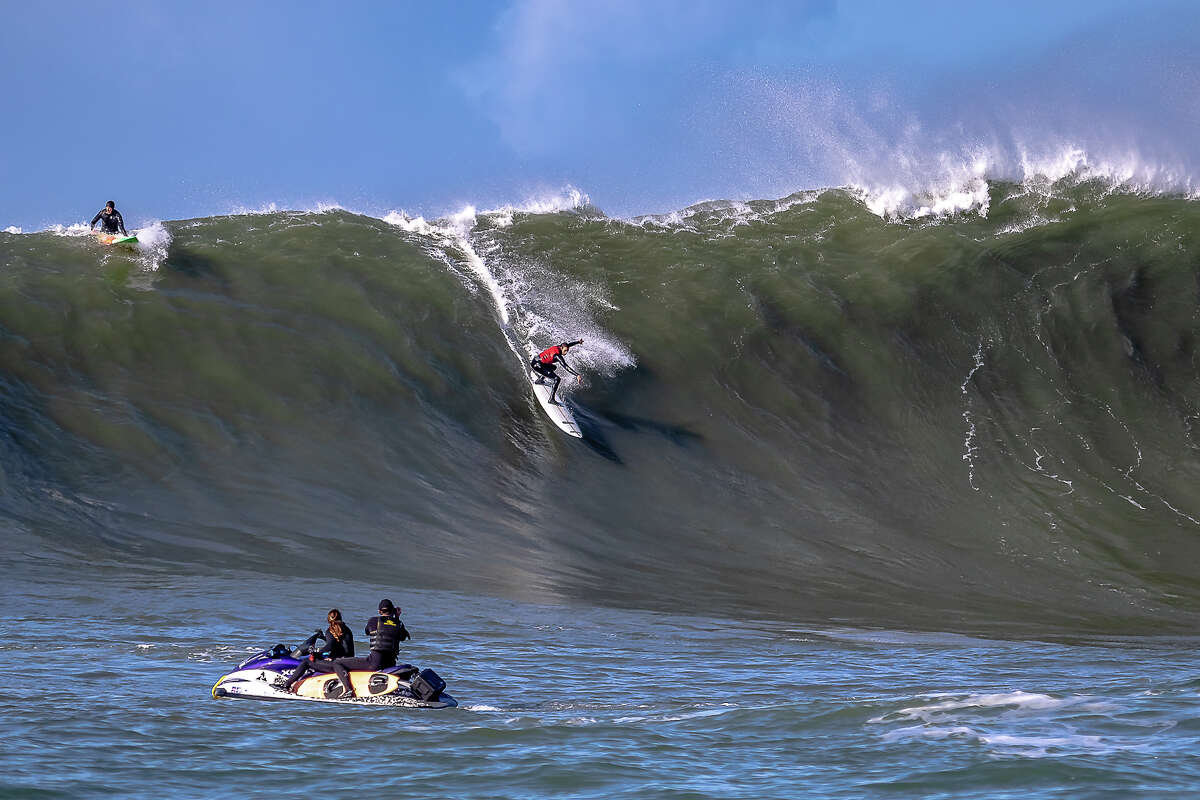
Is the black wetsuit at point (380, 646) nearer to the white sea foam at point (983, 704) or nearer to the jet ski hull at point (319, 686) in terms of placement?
the jet ski hull at point (319, 686)

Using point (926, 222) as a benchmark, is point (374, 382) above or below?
below

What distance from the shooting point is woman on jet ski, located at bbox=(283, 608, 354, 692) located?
12352 mm

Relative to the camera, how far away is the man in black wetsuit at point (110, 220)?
2642 cm

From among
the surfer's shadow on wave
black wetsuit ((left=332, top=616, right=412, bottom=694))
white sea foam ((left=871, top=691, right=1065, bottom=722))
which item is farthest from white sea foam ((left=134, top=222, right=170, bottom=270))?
white sea foam ((left=871, top=691, right=1065, bottom=722))

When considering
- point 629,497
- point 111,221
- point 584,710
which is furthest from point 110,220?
point 584,710

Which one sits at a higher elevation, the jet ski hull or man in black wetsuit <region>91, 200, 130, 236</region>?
man in black wetsuit <region>91, 200, 130, 236</region>

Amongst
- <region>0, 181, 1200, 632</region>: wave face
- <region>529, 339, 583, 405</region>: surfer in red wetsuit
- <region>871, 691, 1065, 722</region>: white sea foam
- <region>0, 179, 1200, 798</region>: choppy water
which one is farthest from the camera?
<region>529, 339, 583, 405</region>: surfer in red wetsuit

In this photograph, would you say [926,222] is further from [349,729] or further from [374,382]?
[349,729]

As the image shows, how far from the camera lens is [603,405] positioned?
74.4 ft

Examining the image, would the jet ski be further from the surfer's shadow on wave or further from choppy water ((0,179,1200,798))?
the surfer's shadow on wave

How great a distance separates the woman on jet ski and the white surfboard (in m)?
9.11

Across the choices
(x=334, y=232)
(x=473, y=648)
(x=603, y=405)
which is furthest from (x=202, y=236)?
(x=473, y=648)

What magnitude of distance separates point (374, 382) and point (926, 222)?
1279cm

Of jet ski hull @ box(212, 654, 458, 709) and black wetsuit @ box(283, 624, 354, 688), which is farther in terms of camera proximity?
black wetsuit @ box(283, 624, 354, 688)
